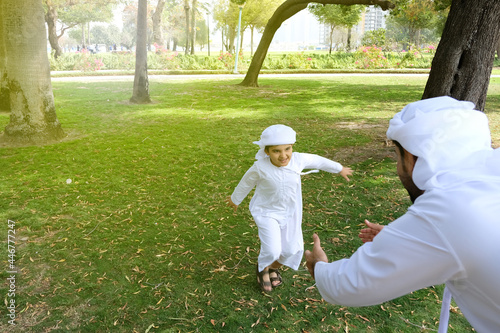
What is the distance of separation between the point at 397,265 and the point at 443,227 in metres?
0.21

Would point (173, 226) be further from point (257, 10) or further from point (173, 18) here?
point (173, 18)


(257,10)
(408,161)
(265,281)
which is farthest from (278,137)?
(257,10)

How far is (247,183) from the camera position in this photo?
3.61 m

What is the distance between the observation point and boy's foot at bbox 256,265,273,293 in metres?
3.49

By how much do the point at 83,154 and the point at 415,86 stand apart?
49.9 ft

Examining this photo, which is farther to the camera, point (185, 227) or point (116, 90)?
point (116, 90)

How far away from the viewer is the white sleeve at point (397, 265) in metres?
1.28

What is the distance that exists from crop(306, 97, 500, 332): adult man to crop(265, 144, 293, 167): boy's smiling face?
5.88 feet

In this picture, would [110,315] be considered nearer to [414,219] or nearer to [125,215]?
[125,215]

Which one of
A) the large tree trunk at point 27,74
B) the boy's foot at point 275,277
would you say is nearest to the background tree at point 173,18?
the large tree trunk at point 27,74

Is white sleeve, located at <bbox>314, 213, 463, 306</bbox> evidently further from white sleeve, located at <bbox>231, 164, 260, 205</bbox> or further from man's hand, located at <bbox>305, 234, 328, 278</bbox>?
white sleeve, located at <bbox>231, 164, 260, 205</bbox>

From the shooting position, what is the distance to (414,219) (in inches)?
52.7

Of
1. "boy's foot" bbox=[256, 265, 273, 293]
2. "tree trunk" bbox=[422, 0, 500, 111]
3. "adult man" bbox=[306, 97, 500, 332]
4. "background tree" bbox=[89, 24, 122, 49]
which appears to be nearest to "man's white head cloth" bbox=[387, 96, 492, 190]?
"adult man" bbox=[306, 97, 500, 332]

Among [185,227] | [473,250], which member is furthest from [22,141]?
[473,250]
